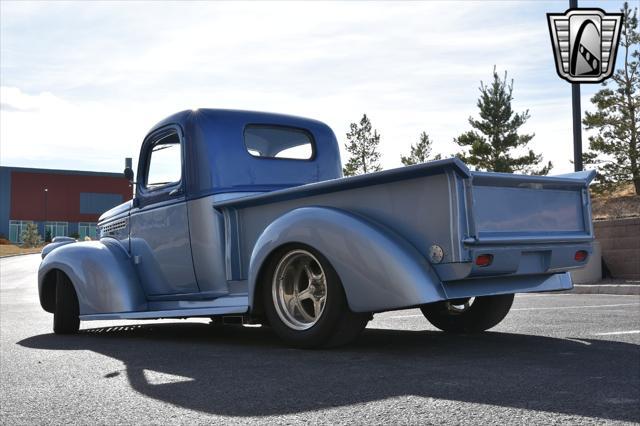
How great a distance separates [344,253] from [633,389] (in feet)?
6.66

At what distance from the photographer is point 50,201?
8456 cm

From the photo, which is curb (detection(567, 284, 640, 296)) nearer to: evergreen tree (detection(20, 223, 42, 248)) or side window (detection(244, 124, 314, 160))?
side window (detection(244, 124, 314, 160))

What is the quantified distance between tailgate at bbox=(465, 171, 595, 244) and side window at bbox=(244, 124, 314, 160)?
8.78 feet

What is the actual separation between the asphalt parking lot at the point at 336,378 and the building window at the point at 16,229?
8060 cm

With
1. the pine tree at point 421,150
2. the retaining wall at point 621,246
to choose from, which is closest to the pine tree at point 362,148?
the pine tree at point 421,150

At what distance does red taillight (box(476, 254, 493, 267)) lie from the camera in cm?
528

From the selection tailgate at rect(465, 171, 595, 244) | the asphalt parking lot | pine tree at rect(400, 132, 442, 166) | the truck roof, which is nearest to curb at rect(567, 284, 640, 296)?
the asphalt parking lot

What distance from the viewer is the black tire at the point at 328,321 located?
5.57 m

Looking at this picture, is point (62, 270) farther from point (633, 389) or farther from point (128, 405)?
point (633, 389)

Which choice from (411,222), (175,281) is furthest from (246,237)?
(411,222)

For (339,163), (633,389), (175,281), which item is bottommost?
(633,389)

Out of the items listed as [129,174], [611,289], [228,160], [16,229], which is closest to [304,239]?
[228,160]

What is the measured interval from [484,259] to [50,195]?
84670mm

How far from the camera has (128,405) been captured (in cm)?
410
